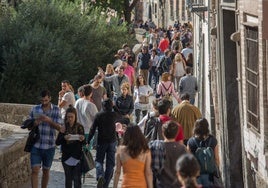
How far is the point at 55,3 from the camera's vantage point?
104 feet

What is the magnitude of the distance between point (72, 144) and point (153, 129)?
1.12 metres

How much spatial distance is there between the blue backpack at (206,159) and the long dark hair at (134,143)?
0.84 metres

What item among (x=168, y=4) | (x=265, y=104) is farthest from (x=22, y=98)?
(x=168, y=4)

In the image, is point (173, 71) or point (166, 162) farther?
point (173, 71)

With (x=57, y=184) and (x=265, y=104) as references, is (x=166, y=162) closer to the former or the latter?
(x=265, y=104)

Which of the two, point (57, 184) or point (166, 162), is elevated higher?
point (166, 162)

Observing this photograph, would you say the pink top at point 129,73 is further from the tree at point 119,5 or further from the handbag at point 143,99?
the tree at point 119,5

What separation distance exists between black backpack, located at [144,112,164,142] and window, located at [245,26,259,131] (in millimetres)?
1355

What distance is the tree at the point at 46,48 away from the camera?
27.4m

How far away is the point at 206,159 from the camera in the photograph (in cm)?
1194

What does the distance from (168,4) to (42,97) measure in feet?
179

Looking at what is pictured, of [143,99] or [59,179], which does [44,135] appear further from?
[143,99]

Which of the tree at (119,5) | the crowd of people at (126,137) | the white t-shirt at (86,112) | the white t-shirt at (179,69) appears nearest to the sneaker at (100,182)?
the crowd of people at (126,137)

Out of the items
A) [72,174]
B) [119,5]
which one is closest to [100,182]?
[72,174]
